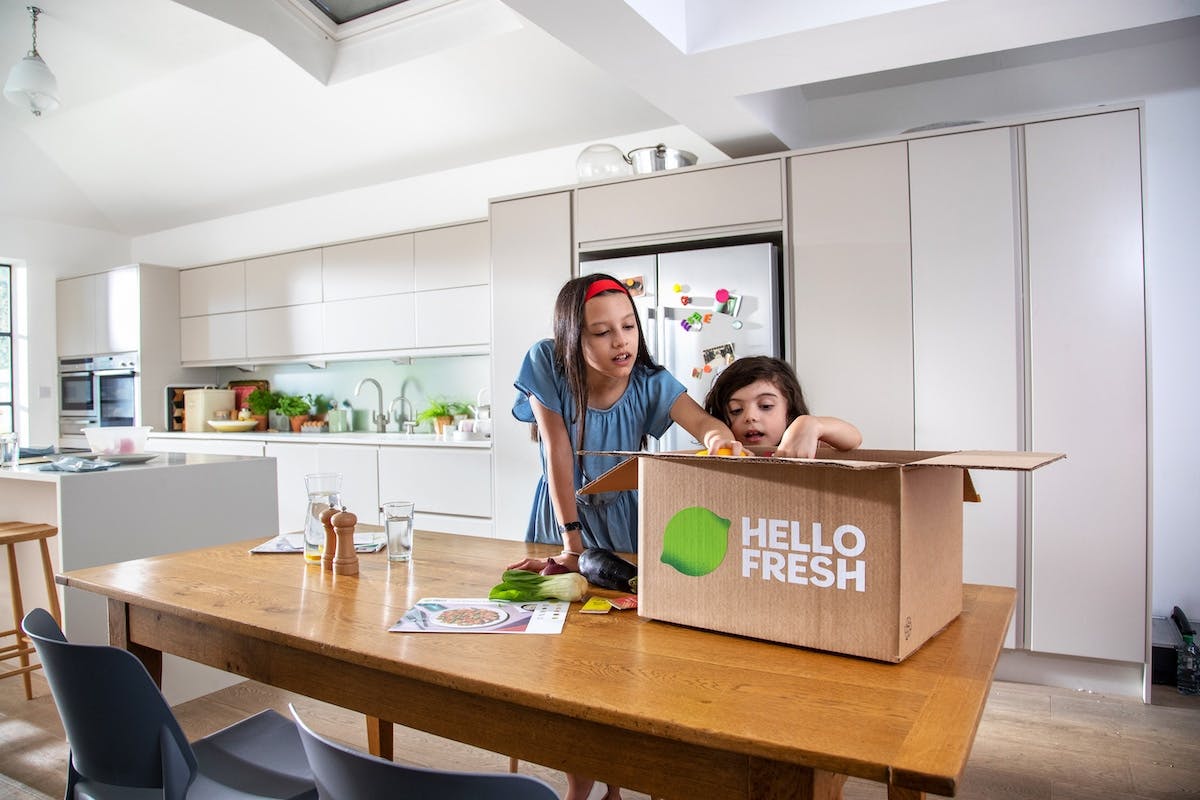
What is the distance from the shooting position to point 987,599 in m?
1.30

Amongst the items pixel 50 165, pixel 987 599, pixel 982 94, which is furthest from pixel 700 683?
pixel 50 165

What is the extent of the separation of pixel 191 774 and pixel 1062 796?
7.03ft

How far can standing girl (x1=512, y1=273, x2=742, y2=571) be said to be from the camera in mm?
1632

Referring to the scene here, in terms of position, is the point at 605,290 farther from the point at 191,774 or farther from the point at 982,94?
the point at 982,94

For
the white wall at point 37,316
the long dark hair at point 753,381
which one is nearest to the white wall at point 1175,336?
the long dark hair at point 753,381

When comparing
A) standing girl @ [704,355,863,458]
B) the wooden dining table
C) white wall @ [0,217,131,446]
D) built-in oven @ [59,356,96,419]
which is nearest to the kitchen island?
the wooden dining table

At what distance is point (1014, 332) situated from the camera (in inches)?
114

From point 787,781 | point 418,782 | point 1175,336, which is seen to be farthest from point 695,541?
point 1175,336

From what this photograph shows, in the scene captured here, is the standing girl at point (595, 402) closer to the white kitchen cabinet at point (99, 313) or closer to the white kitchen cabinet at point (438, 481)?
the white kitchen cabinet at point (438, 481)

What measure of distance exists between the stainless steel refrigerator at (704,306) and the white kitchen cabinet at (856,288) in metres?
0.14

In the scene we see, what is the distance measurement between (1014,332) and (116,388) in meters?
5.99

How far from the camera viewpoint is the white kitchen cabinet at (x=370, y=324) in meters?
4.70

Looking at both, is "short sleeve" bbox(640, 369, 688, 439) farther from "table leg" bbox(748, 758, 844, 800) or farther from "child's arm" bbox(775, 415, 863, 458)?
"table leg" bbox(748, 758, 844, 800)

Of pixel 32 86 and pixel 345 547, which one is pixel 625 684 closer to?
pixel 345 547
